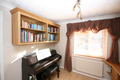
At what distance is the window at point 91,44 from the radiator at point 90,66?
0.30 meters

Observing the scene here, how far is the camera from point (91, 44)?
2234 mm

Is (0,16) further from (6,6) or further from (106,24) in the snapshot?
(106,24)

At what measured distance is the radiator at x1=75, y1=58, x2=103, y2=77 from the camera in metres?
1.97

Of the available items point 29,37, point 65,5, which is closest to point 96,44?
point 65,5

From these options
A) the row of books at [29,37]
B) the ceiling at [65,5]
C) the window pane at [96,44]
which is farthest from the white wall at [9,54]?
the window pane at [96,44]

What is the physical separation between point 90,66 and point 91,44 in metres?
0.87

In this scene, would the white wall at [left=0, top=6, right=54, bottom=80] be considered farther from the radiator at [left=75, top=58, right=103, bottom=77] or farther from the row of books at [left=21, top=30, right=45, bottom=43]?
the radiator at [left=75, top=58, right=103, bottom=77]

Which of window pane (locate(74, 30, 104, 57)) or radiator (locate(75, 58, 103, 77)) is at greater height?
window pane (locate(74, 30, 104, 57))

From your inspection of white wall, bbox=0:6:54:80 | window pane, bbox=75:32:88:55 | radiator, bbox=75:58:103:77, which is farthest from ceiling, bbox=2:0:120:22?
radiator, bbox=75:58:103:77

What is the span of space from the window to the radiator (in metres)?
0.30

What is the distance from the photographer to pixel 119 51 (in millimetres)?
1763

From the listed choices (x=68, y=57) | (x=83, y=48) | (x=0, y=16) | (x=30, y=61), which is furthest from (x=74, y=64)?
(x=0, y=16)

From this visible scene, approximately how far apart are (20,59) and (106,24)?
3.00 meters

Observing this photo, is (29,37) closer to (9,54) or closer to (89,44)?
(9,54)
